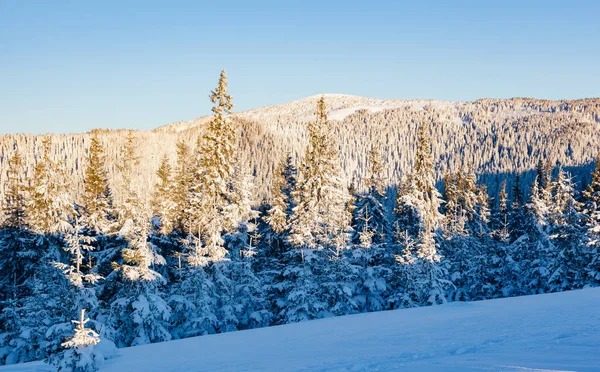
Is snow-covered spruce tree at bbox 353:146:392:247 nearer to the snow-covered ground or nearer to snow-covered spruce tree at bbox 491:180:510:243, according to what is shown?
the snow-covered ground

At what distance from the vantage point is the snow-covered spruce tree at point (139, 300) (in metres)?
22.6

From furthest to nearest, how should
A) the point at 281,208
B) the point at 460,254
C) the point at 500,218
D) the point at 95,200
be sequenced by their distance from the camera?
the point at 500,218 → the point at 460,254 → the point at 281,208 → the point at 95,200

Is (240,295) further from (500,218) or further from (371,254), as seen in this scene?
(500,218)

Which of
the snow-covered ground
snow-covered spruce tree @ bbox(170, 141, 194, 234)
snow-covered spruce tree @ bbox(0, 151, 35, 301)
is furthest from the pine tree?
the snow-covered ground

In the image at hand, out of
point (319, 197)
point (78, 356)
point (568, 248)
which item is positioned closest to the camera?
point (78, 356)

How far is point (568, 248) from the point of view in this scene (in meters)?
32.8

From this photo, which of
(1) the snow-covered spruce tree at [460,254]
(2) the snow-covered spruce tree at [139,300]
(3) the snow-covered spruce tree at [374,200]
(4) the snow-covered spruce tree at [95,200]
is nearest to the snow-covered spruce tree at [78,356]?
(2) the snow-covered spruce tree at [139,300]

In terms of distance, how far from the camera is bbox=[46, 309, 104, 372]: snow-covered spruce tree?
11.0 metres

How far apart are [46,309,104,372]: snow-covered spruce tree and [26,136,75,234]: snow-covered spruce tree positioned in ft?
52.6

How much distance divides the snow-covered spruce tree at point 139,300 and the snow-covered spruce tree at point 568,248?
28.0 metres

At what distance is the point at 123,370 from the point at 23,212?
23.0 metres

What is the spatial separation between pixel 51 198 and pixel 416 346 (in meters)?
23.7

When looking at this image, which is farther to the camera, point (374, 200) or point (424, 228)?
point (374, 200)

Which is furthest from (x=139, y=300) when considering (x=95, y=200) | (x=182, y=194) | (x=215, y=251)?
(x=182, y=194)
